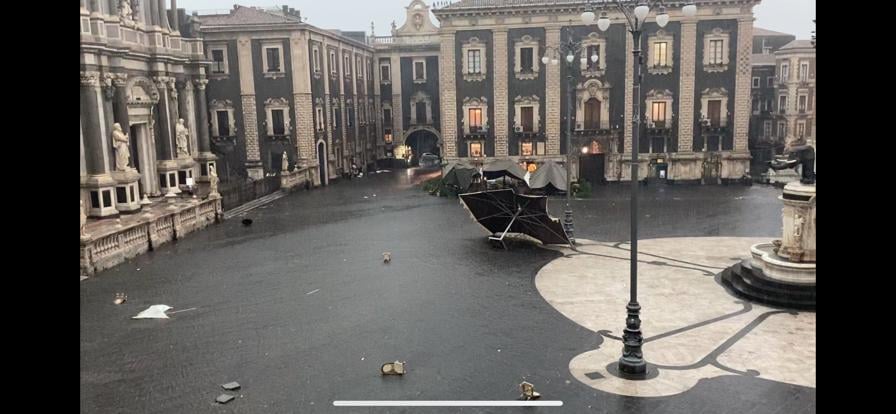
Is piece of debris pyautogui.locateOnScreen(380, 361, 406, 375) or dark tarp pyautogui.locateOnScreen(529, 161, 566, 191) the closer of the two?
piece of debris pyautogui.locateOnScreen(380, 361, 406, 375)

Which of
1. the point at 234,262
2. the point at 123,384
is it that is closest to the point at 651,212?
the point at 234,262

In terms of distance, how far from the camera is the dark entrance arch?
63.1m

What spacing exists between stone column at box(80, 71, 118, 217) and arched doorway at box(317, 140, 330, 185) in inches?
752

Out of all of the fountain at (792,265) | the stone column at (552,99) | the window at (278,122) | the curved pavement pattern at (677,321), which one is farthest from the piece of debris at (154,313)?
the stone column at (552,99)

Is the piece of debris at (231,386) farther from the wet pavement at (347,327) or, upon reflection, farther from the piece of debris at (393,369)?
the piece of debris at (393,369)

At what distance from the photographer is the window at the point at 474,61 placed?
140 ft

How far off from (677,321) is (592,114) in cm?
2951

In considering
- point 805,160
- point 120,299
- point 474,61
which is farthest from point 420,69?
point 805,160

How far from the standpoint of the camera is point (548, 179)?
3234 cm

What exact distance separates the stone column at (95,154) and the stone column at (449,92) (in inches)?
830

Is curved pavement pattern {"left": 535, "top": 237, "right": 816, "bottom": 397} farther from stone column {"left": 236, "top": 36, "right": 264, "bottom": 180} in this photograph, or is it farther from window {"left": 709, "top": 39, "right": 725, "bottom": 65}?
stone column {"left": 236, "top": 36, "right": 264, "bottom": 180}

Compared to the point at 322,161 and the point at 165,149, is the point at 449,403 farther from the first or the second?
the point at 322,161

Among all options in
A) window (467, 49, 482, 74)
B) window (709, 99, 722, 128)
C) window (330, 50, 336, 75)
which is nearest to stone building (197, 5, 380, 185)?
window (330, 50, 336, 75)
